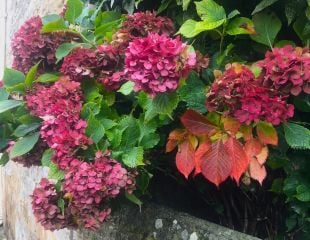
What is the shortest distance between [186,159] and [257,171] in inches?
7.4

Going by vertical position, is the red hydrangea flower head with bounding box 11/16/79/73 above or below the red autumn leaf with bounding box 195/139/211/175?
above

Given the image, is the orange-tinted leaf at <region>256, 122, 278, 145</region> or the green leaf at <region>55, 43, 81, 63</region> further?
the green leaf at <region>55, 43, 81, 63</region>

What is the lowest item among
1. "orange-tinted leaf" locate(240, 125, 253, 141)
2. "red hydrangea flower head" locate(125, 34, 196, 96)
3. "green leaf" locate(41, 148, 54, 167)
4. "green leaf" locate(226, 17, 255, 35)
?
"green leaf" locate(41, 148, 54, 167)

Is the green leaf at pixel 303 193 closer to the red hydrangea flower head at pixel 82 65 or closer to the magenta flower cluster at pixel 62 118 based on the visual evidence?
the magenta flower cluster at pixel 62 118

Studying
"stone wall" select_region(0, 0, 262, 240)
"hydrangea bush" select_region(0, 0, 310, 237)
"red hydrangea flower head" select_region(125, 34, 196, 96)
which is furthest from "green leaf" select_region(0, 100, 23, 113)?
"red hydrangea flower head" select_region(125, 34, 196, 96)

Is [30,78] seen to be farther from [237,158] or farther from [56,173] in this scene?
[237,158]

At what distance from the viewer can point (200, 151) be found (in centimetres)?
115

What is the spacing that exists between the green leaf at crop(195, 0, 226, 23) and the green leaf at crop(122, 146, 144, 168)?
444 millimetres

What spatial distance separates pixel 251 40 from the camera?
1.45 metres

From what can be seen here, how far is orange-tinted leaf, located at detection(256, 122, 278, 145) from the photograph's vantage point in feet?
3.60

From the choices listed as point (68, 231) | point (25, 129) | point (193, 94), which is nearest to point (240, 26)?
point (193, 94)

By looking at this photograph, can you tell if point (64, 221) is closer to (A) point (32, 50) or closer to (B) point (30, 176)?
(A) point (32, 50)

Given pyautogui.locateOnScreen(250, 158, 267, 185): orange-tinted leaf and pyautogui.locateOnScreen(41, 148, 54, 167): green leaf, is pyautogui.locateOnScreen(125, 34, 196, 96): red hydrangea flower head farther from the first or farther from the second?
pyautogui.locateOnScreen(41, 148, 54, 167): green leaf

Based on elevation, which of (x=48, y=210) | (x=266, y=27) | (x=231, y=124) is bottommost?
(x=48, y=210)
